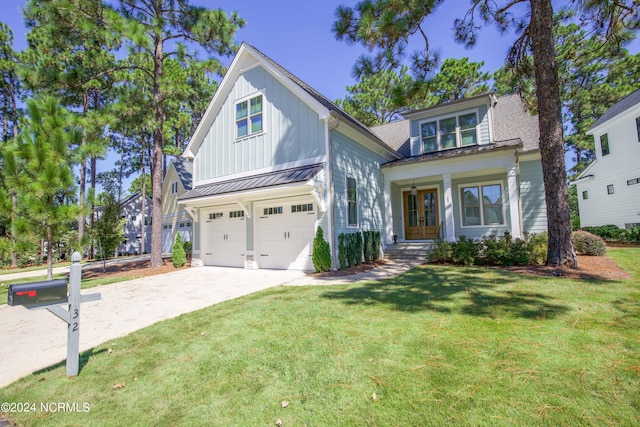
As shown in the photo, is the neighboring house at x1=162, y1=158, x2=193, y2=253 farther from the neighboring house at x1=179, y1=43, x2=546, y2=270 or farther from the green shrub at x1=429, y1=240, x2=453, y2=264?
the green shrub at x1=429, y1=240, x2=453, y2=264

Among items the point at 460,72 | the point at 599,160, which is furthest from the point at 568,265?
the point at 460,72

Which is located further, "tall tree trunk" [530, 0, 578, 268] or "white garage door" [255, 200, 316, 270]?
"white garage door" [255, 200, 316, 270]

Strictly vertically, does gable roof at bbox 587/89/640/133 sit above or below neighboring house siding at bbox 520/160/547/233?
above

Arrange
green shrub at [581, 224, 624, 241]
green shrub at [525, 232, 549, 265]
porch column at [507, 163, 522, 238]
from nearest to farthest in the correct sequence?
green shrub at [525, 232, 549, 265] → porch column at [507, 163, 522, 238] → green shrub at [581, 224, 624, 241]

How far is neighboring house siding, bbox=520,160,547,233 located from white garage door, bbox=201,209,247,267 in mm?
10620

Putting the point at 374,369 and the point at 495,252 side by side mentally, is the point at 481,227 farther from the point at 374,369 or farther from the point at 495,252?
the point at 374,369

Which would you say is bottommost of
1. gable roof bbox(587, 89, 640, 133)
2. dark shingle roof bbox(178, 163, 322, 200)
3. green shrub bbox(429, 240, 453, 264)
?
green shrub bbox(429, 240, 453, 264)

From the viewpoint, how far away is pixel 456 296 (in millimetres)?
4863

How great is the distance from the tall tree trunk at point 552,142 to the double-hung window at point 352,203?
17.2 feet

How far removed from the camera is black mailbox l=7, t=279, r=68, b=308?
8.36ft

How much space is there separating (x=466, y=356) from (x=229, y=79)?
11.7 meters

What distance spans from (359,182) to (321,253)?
11.1 ft

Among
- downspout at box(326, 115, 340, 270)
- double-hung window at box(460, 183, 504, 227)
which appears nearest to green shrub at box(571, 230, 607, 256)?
double-hung window at box(460, 183, 504, 227)

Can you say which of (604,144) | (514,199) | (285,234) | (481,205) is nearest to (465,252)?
(514,199)
